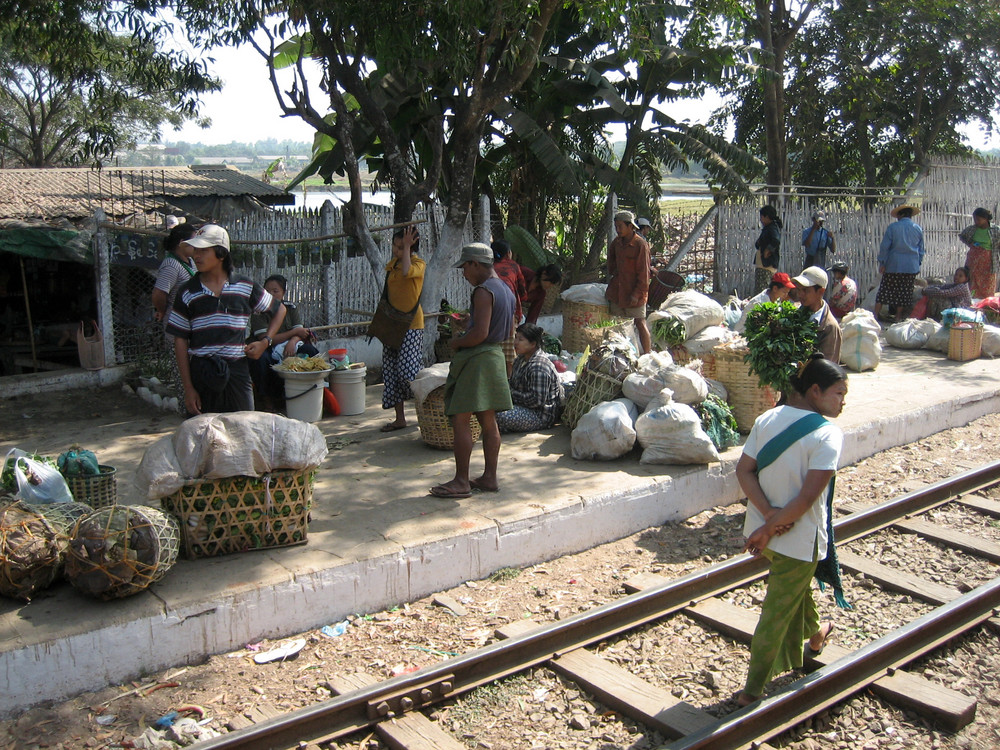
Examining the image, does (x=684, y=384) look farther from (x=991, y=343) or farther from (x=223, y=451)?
(x=991, y=343)

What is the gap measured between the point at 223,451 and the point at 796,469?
9.99 ft

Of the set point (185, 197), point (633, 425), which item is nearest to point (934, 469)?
point (633, 425)

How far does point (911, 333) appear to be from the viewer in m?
A: 12.8

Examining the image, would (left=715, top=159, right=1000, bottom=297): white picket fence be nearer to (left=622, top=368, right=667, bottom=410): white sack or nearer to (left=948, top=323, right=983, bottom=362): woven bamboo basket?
(left=948, top=323, right=983, bottom=362): woven bamboo basket

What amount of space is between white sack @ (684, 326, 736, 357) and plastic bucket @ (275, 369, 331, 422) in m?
A: 3.82

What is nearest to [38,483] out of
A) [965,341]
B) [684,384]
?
[684,384]

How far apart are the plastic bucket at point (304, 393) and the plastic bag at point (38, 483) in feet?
9.49

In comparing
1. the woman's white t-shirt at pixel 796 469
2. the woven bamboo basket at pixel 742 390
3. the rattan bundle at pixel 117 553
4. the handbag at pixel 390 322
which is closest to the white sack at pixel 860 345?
the woven bamboo basket at pixel 742 390

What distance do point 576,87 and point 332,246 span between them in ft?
17.0

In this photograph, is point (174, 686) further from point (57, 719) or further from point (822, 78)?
point (822, 78)

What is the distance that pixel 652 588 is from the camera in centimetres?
540

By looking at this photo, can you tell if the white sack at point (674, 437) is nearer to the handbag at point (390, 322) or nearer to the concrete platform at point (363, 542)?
the concrete platform at point (363, 542)

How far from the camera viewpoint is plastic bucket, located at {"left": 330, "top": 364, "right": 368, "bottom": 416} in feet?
29.0

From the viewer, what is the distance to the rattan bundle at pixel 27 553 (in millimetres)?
4531
